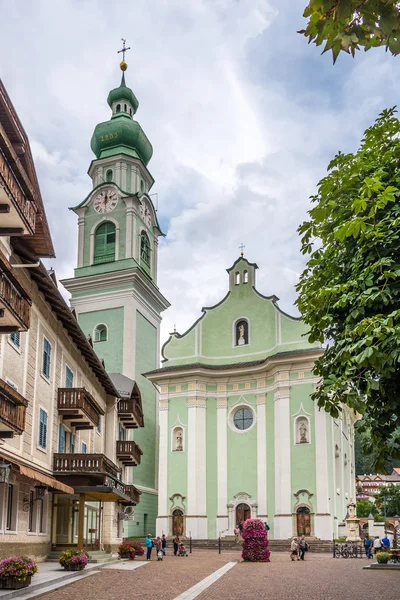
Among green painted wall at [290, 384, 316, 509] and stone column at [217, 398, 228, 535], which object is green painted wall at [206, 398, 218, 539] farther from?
green painted wall at [290, 384, 316, 509]


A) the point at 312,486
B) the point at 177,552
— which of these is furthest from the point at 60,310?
the point at 312,486

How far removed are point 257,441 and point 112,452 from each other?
1712cm

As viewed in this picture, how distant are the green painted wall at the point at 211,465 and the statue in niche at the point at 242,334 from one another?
16.1 ft

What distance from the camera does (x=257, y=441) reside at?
52.4 metres

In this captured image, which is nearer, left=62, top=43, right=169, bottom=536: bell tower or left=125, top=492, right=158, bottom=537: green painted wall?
left=125, top=492, right=158, bottom=537: green painted wall

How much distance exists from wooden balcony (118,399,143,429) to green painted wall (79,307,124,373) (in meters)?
11.3

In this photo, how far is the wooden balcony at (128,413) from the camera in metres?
40.2

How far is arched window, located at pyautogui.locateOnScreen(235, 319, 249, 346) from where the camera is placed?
2184 inches

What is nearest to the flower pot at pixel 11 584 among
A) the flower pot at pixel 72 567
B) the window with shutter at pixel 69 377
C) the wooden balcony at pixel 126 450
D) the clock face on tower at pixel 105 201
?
the flower pot at pixel 72 567

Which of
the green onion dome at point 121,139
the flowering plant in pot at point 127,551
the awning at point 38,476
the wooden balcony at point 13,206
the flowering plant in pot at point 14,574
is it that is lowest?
the flowering plant in pot at point 127,551

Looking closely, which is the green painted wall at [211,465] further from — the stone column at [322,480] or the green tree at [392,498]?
the green tree at [392,498]

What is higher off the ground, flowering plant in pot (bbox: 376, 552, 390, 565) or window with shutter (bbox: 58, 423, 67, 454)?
window with shutter (bbox: 58, 423, 67, 454)

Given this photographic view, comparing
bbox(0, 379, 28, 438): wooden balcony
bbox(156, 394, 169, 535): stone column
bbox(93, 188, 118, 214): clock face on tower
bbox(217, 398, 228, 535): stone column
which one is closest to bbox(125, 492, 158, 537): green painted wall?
bbox(156, 394, 169, 535): stone column

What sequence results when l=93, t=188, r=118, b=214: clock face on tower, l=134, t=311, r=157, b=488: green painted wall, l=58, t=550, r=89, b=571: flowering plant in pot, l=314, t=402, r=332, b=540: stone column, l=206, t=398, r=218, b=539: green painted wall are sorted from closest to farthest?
l=58, t=550, r=89, b=571: flowering plant in pot → l=314, t=402, r=332, b=540: stone column → l=206, t=398, r=218, b=539: green painted wall → l=134, t=311, r=157, b=488: green painted wall → l=93, t=188, r=118, b=214: clock face on tower
